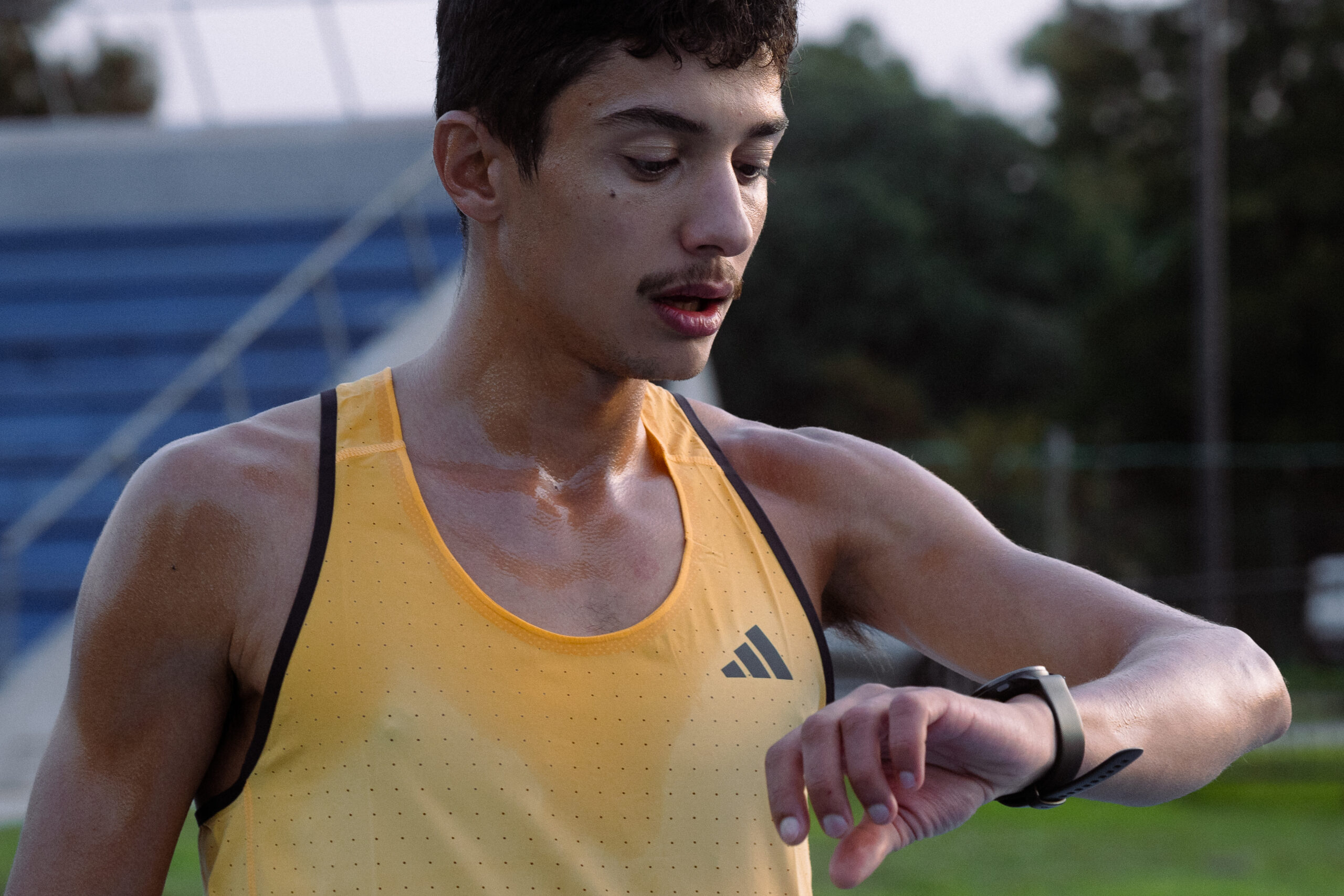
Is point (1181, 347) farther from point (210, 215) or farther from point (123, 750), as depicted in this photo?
point (123, 750)

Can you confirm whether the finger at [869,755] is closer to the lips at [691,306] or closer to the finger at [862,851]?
the finger at [862,851]

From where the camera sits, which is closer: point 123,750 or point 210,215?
point 123,750

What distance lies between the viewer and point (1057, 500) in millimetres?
16594

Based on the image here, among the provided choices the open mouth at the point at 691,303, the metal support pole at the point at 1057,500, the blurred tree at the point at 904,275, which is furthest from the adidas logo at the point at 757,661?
the blurred tree at the point at 904,275

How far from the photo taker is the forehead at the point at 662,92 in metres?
1.99

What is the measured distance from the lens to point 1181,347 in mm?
28906

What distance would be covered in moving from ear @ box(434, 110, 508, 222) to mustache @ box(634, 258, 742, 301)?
282mm

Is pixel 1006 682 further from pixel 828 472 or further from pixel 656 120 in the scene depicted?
pixel 656 120

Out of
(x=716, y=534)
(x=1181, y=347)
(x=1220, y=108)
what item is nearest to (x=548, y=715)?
(x=716, y=534)

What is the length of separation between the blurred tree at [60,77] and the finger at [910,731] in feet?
58.4

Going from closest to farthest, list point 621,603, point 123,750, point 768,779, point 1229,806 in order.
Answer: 1. point 768,779
2. point 123,750
3. point 621,603
4. point 1229,806

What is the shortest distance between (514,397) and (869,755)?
89 centimetres

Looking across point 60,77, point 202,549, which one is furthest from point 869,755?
point 60,77

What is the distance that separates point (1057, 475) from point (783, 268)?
2472 centimetres
